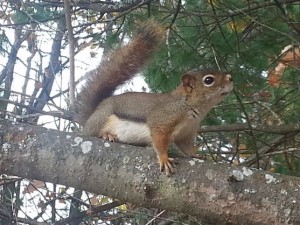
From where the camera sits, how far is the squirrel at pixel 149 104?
5.97ft

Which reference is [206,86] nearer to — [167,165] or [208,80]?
[208,80]

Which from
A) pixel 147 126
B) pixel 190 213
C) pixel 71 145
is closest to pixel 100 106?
pixel 147 126

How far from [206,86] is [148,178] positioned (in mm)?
657

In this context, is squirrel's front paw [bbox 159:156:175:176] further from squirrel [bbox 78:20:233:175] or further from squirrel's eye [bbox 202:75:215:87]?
squirrel's eye [bbox 202:75:215:87]

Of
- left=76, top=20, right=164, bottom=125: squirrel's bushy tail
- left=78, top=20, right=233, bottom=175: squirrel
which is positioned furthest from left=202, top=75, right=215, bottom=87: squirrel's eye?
left=76, top=20, right=164, bottom=125: squirrel's bushy tail

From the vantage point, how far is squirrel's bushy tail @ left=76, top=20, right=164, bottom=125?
73.7 inches

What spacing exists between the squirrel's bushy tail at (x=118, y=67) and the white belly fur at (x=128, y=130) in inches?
6.9

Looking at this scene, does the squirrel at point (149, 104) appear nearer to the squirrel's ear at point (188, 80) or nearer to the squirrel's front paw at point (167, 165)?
the squirrel's ear at point (188, 80)

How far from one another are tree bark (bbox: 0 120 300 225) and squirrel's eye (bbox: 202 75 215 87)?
55 centimetres

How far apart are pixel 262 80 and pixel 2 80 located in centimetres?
160

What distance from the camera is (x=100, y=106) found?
2068 millimetres

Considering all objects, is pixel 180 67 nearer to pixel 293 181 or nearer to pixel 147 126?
pixel 147 126

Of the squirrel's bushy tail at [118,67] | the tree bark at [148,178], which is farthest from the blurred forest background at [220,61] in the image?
the tree bark at [148,178]

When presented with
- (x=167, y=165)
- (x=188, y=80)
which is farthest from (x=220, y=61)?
(x=167, y=165)
